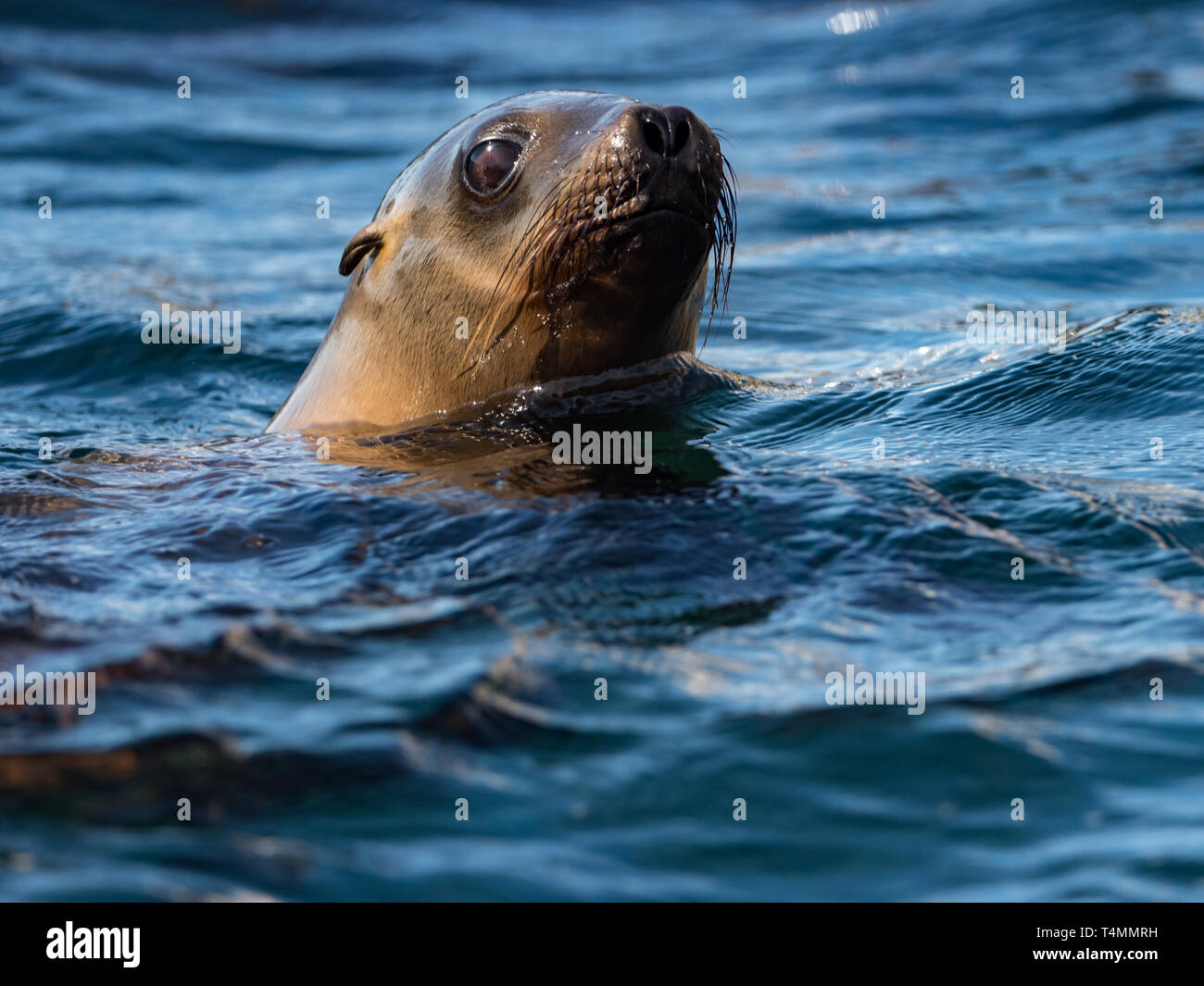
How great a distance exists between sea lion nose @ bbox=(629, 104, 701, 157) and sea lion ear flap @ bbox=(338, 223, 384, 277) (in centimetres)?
133

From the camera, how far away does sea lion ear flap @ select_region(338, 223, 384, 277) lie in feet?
18.6

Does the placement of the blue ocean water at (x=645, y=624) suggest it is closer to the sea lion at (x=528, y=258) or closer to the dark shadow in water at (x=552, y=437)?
the dark shadow in water at (x=552, y=437)

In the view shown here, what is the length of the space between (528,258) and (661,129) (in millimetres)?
594

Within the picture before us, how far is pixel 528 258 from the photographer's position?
492cm

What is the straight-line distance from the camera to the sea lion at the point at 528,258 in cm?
469

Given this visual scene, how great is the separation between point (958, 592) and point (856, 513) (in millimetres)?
484

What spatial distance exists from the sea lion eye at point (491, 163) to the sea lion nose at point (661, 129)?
0.59m

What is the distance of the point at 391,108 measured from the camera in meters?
16.6

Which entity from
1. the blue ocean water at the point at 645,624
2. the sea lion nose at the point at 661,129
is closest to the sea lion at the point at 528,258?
the sea lion nose at the point at 661,129

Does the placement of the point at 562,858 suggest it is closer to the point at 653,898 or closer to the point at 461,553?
the point at 653,898

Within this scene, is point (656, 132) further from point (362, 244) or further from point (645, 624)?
point (645, 624)

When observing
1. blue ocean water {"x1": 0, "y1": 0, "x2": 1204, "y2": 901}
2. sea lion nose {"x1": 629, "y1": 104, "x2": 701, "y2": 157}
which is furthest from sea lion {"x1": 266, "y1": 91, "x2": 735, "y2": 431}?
blue ocean water {"x1": 0, "y1": 0, "x2": 1204, "y2": 901}

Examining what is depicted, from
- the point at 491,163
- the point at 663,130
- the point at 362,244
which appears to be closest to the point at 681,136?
the point at 663,130
